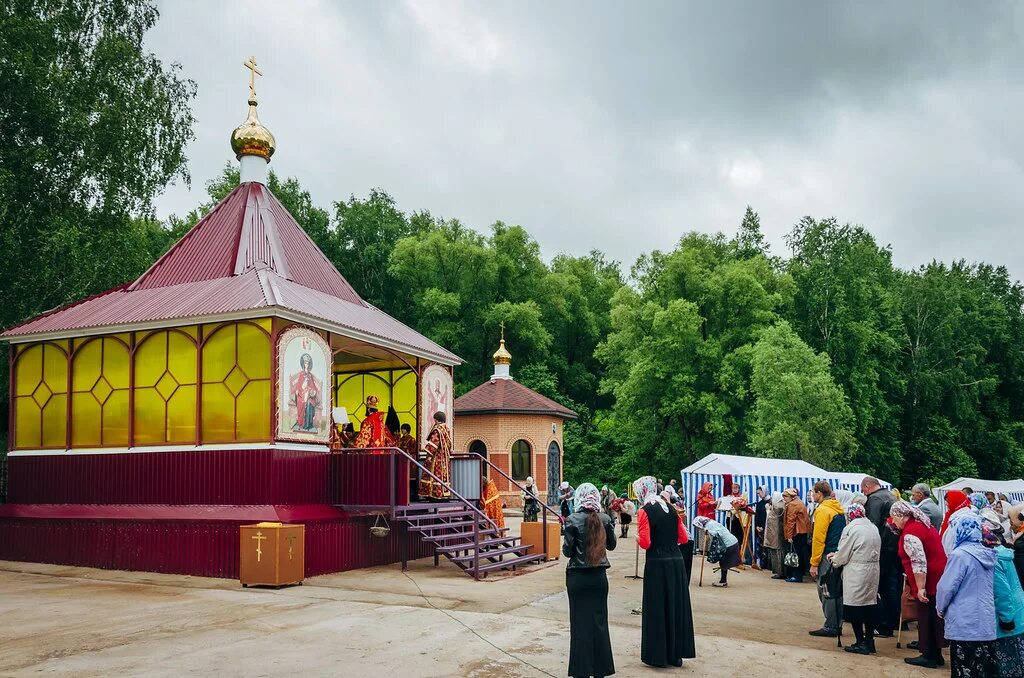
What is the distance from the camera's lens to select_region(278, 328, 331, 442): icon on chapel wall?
1511cm

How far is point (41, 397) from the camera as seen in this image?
17.6 m

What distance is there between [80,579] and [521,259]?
37993 millimetres

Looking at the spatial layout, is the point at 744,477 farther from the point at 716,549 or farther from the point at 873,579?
the point at 873,579

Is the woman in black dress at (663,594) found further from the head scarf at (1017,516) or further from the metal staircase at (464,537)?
the metal staircase at (464,537)

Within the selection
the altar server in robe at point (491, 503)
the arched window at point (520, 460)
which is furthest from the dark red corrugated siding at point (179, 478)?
the arched window at point (520, 460)

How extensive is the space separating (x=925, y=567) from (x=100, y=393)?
14.3 m

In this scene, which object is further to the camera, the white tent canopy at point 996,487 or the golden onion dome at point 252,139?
the white tent canopy at point 996,487

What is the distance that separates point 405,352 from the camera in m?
18.7

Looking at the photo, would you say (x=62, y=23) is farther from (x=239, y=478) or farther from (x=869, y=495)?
(x=869, y=495)

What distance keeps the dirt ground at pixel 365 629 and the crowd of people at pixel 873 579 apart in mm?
423

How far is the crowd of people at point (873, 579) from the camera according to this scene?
7438 mm

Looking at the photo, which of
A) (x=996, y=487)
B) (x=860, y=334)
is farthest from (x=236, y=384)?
(x=860, y=334)

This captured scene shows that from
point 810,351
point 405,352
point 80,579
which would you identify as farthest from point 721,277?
point 80,579

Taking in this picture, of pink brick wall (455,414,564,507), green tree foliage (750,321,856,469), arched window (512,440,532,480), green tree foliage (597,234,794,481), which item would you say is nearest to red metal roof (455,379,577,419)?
pink brick wall (455,414,564,507)
